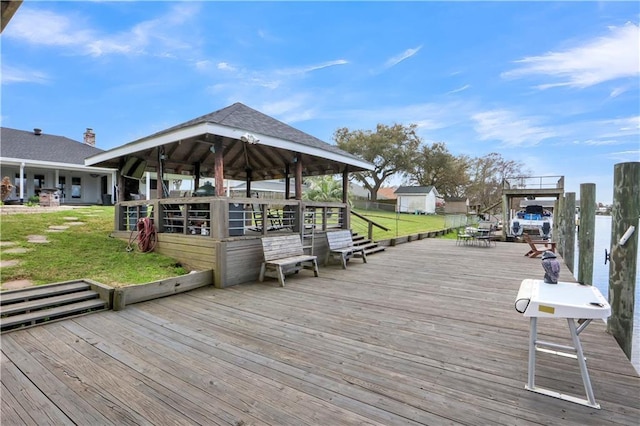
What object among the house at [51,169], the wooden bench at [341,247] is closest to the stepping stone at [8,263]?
the wooden bench at [341,247]

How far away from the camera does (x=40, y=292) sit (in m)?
4.11

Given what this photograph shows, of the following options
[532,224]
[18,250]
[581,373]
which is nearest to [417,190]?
[532,224]

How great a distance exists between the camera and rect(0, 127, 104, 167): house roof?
49.6ft

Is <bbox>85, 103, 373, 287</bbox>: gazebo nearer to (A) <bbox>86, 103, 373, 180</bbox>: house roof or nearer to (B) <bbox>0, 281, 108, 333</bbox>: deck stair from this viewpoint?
(A) <bbox>86, 103, 373, 180</bbox>: house roof

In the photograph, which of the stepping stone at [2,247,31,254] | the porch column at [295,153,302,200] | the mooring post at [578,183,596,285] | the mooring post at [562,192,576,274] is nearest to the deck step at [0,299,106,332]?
the stepping stone at [2,247,31,254]

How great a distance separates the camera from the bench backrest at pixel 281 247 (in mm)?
6027

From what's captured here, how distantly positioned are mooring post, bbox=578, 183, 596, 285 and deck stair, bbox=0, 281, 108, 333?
7.64m

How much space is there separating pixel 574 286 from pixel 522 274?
4903mm

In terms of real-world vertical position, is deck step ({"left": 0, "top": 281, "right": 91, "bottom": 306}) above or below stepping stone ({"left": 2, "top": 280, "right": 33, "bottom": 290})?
below

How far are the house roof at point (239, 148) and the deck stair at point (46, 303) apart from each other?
305cm

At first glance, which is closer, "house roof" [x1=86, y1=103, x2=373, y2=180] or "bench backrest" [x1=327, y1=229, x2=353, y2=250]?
"house roof" [x1=86, y1=103, x2=373, y2=180]

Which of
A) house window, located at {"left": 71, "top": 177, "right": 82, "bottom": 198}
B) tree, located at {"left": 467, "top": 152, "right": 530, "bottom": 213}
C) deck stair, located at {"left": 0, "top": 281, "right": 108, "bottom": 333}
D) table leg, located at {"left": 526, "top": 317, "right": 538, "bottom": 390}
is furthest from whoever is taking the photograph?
tree, located at {"left": 467, "top": 152, "right": 530, "bottom": 213}

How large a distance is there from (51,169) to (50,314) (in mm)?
17437

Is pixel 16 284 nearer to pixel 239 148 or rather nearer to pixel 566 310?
pixel 239 148
